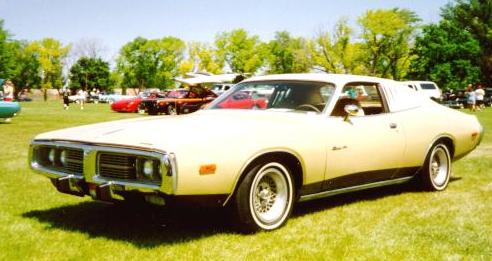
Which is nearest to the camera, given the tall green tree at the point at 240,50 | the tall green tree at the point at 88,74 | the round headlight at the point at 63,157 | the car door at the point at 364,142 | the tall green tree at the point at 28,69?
the round headlight at the point at 63,157

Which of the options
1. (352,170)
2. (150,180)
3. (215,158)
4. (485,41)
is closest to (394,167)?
(352,170)

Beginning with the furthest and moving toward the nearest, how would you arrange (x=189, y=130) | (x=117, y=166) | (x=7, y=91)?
(x=7, y=91) < (x=189, y=130) < (x=117, y=166)

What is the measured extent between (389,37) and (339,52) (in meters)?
5.93

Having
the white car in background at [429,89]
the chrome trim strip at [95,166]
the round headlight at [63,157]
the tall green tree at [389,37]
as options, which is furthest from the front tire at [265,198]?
the tall green tree at [389,37]

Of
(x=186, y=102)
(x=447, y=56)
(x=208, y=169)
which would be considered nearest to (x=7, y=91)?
(x=186, y=102)

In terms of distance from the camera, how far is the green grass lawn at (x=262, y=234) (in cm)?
405

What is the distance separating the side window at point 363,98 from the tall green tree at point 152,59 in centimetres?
8125

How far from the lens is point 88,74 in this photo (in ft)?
300

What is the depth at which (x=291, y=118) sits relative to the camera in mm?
5148

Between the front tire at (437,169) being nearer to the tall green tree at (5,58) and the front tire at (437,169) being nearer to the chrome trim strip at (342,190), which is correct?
the chrome trim strip at (342,190)

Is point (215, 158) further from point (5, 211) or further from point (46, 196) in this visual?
point (46, 196)

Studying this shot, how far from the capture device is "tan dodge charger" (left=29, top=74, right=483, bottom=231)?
412 centimetres

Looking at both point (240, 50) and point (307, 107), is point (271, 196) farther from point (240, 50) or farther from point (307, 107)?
point (240, 50)

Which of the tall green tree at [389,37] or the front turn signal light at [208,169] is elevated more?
the tall green tree at [389,37]
